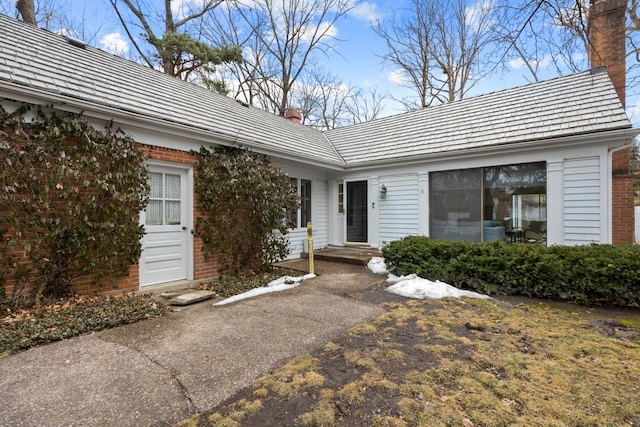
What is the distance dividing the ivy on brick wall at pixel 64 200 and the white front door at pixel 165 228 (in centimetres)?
46

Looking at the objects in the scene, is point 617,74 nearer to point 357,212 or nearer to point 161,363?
point 357,212

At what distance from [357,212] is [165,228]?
230 inches

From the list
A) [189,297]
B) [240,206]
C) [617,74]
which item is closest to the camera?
[189,297]

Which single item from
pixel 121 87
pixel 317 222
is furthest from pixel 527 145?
pixel 121 87

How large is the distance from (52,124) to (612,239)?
1029 cm

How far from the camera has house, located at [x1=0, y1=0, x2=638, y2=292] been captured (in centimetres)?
529

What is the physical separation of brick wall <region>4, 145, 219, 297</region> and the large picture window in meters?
5.82

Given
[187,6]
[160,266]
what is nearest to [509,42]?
[160,266]

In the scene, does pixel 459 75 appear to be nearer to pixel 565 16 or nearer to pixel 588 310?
pixel 565 16

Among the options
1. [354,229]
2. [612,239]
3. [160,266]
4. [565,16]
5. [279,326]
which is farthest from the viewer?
[354,229]

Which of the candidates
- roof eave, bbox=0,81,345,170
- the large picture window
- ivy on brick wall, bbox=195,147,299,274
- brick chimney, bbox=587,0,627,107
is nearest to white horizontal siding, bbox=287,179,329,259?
ivy on brick wall, bbox=195,147,299,274

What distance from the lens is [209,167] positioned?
607 cm

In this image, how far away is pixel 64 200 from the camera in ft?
14.2

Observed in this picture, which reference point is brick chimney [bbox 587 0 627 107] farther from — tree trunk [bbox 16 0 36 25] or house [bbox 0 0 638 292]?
tree trunk [bbox 16 0 36 25]
